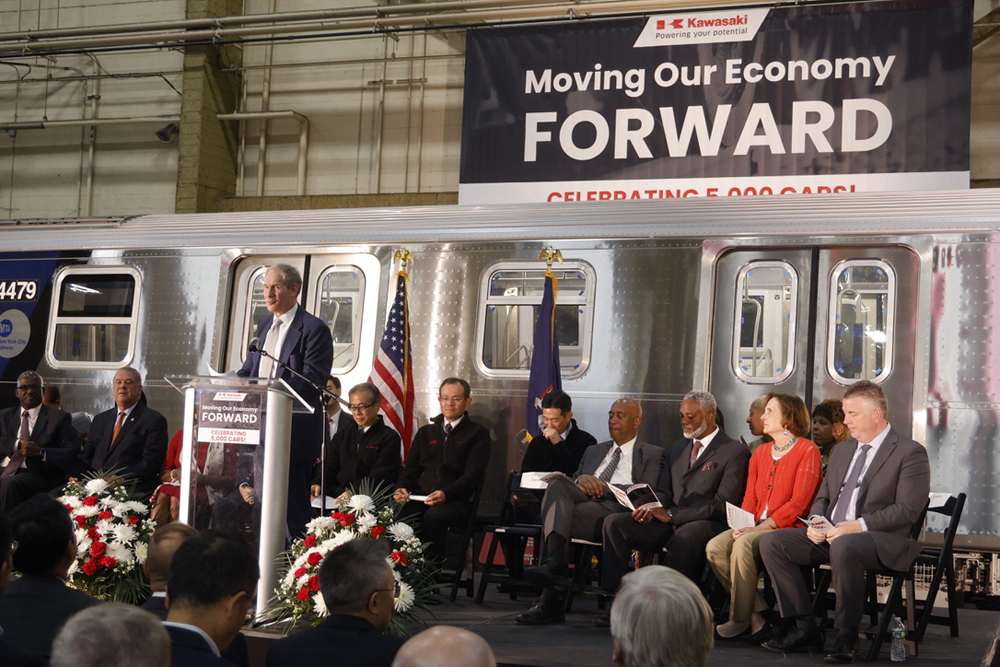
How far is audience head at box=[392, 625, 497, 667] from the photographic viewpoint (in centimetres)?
261

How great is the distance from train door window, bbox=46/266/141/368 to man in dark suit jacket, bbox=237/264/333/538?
3.58 m

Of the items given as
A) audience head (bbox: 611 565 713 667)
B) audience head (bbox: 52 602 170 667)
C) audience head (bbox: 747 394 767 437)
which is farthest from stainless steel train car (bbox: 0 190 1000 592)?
audience head (bbox: 52 602 170 667)

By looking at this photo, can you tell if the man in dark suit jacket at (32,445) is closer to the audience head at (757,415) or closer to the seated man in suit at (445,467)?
the seated man in suit at (445,467)

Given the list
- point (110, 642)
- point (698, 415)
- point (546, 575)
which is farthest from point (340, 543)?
point (110, 642)

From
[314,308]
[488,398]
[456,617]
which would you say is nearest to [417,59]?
[314,308]

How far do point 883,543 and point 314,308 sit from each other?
17.1 feet

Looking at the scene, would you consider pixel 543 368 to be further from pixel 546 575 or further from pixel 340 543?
pixel 340 543

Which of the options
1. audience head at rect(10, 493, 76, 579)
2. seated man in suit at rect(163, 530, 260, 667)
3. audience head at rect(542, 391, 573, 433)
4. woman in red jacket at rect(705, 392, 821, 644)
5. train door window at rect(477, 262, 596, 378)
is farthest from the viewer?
train door window at rect(477, 262, 596, 378)

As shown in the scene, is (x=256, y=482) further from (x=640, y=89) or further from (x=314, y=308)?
(x=640, y=89)

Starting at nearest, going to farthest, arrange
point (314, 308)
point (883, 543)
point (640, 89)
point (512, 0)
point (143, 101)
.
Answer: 1. point (883, 543)
2. point (314, 308)
3. point (640, 89)
4. point (512, 0)
5. point (143, 101)

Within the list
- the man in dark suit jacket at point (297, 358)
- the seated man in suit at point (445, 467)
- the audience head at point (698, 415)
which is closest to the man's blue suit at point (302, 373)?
the man in dark suit jacket at point (297, 358)

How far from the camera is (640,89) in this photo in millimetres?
12445

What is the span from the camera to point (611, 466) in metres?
7.83

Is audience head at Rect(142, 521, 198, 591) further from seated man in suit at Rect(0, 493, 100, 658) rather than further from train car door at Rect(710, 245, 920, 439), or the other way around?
train car door at Rect(710, 245, 920, 439)
